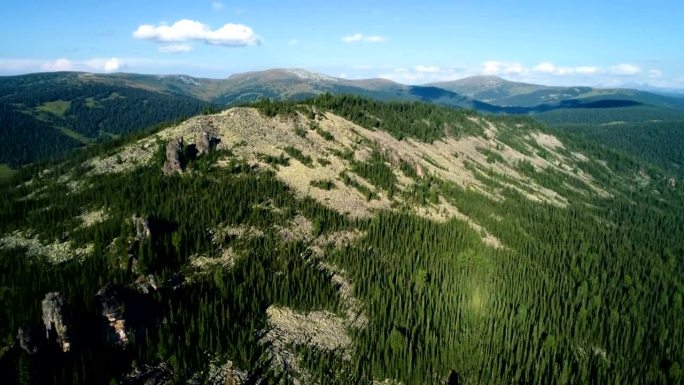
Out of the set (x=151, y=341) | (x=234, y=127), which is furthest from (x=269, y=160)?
(x=151, y=341)

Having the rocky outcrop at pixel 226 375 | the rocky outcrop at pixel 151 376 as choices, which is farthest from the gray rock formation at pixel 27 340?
the rocky outcrop at pixel 226 375

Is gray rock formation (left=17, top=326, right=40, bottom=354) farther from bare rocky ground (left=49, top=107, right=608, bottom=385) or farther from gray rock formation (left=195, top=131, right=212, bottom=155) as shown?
gray rock formation (left=195, top=131, right=212, bottom=155)

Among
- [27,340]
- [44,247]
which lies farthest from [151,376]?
[44,247]

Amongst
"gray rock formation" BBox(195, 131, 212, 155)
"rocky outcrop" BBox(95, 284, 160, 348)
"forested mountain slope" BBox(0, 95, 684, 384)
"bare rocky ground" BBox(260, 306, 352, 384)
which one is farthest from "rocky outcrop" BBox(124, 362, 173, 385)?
"gray rock formation" BBox(195, 131, 212, 155)

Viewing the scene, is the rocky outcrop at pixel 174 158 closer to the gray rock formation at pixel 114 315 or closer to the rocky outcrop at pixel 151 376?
the gray rock formation at pixel 114 315

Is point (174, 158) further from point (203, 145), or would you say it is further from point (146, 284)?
point (146, 284)

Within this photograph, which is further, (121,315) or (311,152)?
(311,152)
